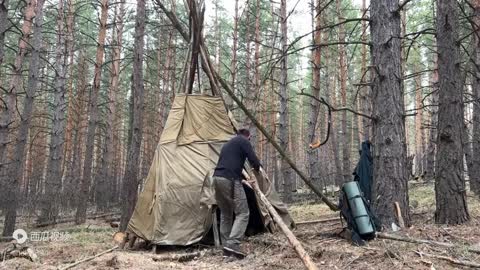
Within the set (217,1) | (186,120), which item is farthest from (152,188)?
(217,1)

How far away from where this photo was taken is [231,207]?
5855mm

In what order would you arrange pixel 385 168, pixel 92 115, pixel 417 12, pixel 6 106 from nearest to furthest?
pixel 385 168, pixel 6 106, pixel 92 115, pixel 417 12

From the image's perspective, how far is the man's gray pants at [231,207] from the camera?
18.2 ft

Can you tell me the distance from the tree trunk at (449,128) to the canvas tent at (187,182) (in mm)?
2455

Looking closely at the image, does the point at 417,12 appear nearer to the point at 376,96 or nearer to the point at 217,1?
the point at 217,1

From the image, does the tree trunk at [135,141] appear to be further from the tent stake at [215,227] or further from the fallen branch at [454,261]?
the fallen branch at [454,261]

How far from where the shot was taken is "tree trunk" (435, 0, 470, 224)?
18.8 ft

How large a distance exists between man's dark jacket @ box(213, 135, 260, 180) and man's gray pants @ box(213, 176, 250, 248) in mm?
91

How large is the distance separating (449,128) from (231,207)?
3395mm

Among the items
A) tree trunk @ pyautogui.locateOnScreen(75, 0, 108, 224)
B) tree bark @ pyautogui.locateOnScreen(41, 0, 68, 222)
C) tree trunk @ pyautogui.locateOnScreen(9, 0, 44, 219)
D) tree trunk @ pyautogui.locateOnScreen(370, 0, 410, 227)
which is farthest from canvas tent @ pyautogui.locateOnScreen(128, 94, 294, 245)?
tree bark @ pyautogui.locateOnScreen(41, 0, 68, 222)

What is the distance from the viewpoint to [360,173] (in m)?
6.14

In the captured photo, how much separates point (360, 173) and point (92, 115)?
945 cm

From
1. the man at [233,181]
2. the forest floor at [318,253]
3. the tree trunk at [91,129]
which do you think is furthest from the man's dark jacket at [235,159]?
the tree trunk at [91,129]

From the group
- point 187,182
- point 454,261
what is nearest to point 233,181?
point 187,182
